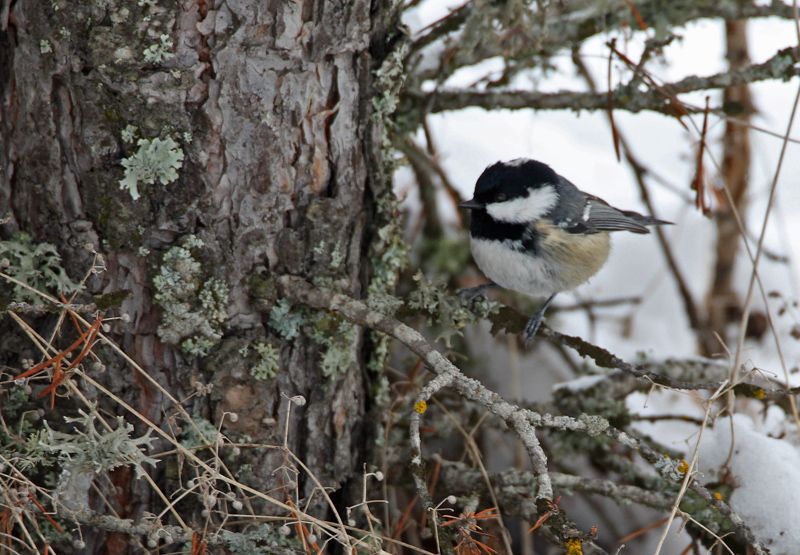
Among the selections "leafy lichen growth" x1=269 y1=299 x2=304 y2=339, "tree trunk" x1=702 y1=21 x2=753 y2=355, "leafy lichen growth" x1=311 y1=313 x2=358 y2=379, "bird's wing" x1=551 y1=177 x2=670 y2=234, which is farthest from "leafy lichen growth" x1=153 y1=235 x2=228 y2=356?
"tree trunk" x1=702 y1=21 x2=753 y2=355

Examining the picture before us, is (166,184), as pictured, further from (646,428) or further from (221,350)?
(646,428)

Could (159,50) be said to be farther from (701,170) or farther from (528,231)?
(701,170)

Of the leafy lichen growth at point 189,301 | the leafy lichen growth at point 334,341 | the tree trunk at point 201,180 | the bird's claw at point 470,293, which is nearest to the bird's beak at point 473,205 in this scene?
the bird's claw at point 470,293

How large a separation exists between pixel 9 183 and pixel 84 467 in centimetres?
69

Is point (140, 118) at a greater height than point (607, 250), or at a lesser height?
greater

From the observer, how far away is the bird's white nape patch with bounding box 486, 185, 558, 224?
2465mm

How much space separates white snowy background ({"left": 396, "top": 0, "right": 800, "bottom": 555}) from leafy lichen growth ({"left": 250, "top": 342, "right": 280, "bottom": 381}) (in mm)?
1358

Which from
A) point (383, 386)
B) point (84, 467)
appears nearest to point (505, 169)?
point (383, 386)

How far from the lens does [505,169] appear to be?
2.45 meters

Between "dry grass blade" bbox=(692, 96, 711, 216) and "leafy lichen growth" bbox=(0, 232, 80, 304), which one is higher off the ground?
"dry grass blade" bbox=(692, 96, 711, 216)

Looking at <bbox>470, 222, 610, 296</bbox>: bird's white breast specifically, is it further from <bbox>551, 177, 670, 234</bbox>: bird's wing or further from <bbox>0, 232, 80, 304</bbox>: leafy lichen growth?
<bbox>0, 232, 80, 304</bbox>: leafy lichen growth

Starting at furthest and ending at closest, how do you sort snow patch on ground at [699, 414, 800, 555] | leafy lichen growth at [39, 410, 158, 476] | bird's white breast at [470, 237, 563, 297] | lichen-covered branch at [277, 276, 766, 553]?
1. bird's white breast at [470, 237, 563, 297]
2. snow patch on ground at [699, 414, 800, 555]
3. leafy lichen growth at [39, 410, 158, 476]
4. lichen-covered branch at [277, 276, 766, 553]

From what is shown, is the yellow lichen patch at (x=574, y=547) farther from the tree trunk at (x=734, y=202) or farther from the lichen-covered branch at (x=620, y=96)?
the tree trunk at (x=734, y=202)

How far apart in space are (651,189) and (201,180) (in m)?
3.17
